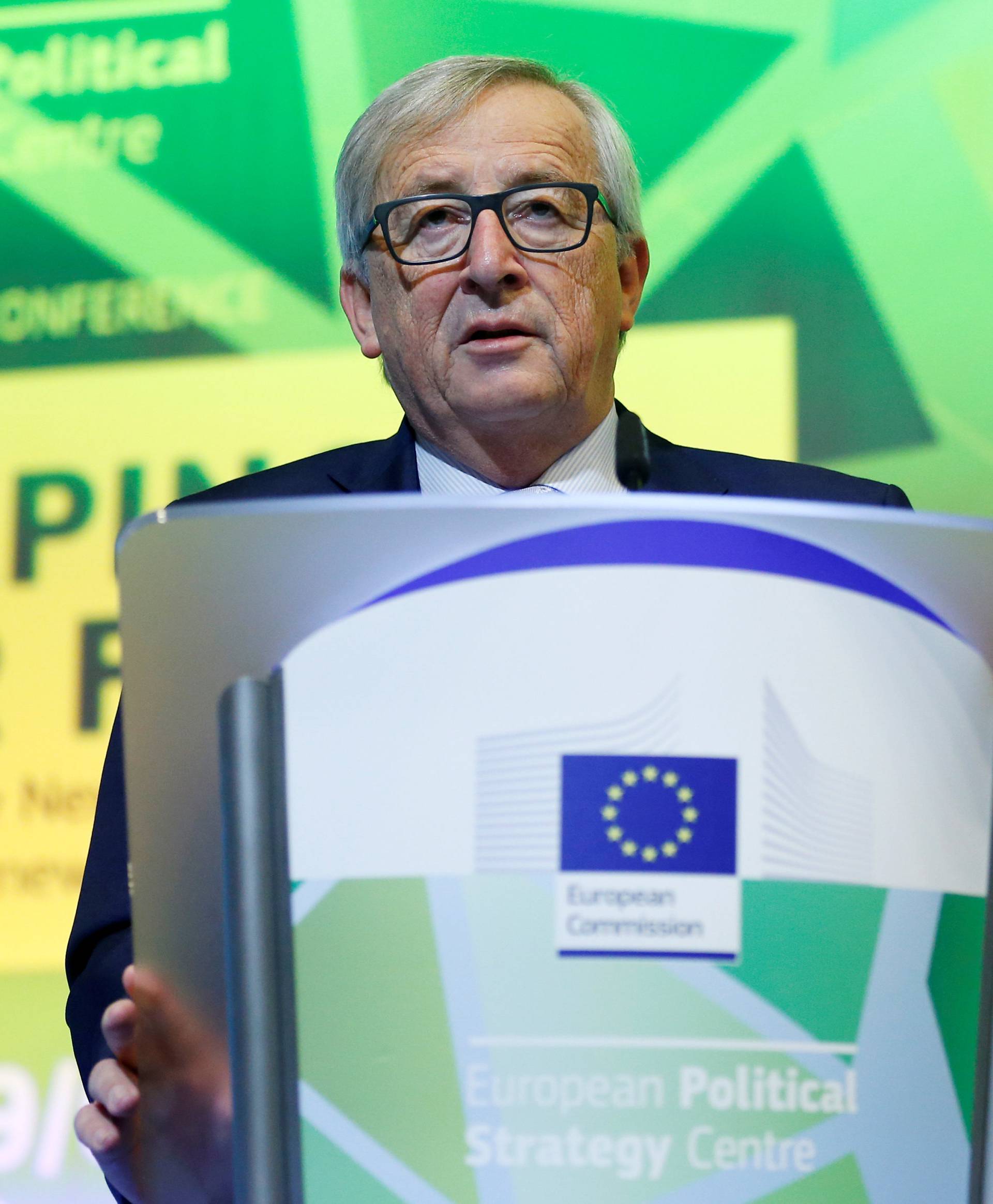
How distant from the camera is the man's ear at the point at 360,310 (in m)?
1.49

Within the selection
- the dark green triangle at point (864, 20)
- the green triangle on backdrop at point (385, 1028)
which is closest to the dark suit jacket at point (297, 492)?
the green triangle on backdrop at point (385, 1028)

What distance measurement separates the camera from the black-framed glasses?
131cm

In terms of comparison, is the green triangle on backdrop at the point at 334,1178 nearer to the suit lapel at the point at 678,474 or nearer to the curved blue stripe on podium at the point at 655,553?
the curved blue stripe on podium at the point at 655,553

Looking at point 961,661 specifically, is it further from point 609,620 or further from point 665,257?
point 665,257

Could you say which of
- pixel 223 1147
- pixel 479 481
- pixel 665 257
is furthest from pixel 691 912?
pixel 665 257

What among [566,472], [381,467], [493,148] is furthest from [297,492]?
[493,148]

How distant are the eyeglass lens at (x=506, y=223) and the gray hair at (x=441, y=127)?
82 millimetres

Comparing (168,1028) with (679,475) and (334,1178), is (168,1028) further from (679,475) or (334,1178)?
(679,475)

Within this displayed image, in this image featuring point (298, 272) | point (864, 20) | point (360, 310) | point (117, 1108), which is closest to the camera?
point (117, 1108)

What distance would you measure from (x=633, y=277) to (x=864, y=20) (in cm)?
88

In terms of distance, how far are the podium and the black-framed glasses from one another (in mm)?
815

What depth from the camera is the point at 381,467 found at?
147 cm

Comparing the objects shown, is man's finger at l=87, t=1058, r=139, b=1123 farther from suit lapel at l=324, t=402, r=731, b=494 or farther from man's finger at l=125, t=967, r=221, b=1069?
suit lapel at l=324, t=402, r=731, b=494

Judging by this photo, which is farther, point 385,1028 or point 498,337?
point 498,337
